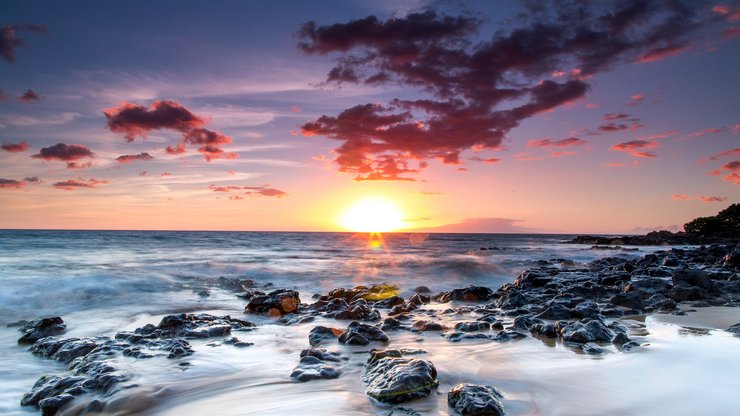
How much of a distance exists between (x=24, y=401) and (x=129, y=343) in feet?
7.60

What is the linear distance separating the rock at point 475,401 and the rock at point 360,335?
9.84ft

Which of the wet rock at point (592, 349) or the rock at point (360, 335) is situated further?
the rock at point (360, 335)

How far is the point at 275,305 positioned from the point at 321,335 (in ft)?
12.6

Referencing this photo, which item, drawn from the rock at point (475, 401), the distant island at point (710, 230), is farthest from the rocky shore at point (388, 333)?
the distant island at point (710, 230)

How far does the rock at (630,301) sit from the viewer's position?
9852mm

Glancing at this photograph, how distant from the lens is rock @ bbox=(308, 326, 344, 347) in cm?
744

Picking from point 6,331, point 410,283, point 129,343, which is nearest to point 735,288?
point 410,283

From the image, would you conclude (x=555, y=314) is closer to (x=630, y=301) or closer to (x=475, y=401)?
(x=630, y=301)

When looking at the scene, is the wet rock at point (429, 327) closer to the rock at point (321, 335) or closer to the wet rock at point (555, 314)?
the rock at point (321, 335)

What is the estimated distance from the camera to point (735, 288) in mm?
12281

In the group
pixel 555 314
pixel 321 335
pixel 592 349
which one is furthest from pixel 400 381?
pixel 555 314

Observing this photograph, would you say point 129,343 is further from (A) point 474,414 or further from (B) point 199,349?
(A) point 474,414

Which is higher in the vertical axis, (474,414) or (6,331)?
(474,414)

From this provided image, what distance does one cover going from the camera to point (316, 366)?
5.64 m
